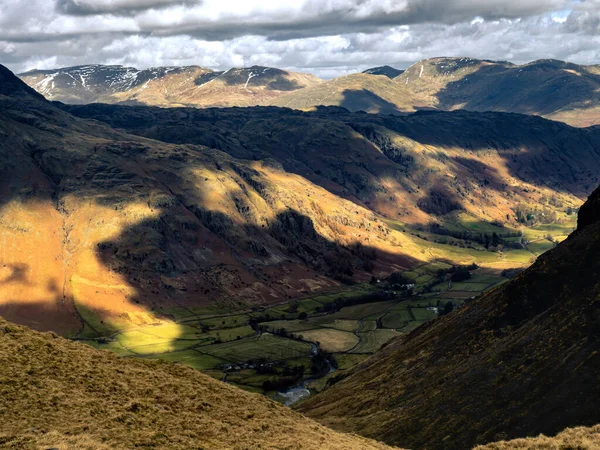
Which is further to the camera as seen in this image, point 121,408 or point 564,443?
point 121,408

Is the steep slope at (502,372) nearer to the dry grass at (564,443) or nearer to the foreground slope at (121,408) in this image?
the dry grass at (564,443)

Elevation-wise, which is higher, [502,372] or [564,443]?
[564,443]

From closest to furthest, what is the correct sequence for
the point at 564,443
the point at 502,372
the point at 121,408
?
the point at 564,443, the point at 121,408, the point at 502,372

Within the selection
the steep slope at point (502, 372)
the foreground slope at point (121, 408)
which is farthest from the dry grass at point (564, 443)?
the foreground slope at point (121, 408)

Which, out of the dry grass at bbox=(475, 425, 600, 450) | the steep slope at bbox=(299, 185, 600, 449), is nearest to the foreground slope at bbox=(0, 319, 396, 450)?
the dry grass at bbox=(475, 425, 600, 450)

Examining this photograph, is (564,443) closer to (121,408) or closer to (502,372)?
(121,408)

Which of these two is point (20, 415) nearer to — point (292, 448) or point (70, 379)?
point (70, 379)

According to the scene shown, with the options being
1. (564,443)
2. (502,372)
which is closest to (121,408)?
(564,443)
